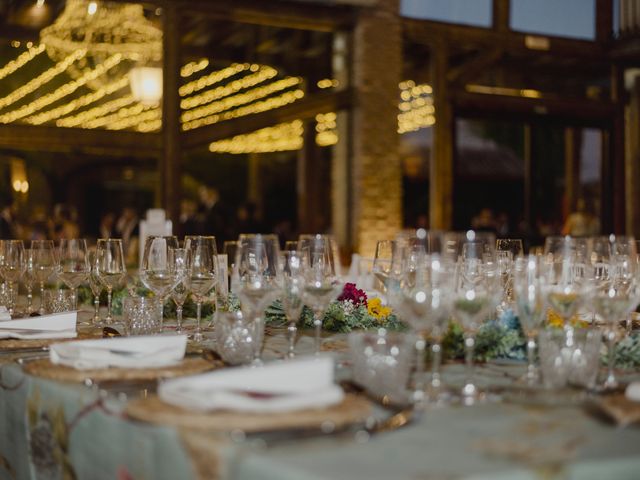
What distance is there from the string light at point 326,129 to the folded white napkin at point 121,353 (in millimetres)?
7373

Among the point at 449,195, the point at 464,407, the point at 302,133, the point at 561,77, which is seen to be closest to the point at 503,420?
the point at 464,407

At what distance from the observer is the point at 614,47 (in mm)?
9852

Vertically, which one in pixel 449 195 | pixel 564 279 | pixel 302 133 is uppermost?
pixel 302 133

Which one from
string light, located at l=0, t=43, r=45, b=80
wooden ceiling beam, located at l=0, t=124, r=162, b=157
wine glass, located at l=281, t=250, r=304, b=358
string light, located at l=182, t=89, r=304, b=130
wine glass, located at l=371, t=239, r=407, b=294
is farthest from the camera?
string light, located at l=182, t=89, r=304, b=130

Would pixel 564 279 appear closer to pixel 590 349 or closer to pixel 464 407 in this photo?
pixel 590 349

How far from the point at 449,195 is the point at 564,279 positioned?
7.52 m

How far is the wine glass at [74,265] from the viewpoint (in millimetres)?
Answer: 2504

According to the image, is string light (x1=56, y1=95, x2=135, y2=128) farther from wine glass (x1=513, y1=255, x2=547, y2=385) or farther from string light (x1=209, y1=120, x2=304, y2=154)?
wine glass (x1=513, y1=255, x2=547, y2=385)

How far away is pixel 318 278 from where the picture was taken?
1896mm

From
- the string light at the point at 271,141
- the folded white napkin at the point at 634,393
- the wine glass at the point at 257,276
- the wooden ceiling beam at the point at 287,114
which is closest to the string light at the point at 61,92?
the wooden ceiling beam at the point at 287,114

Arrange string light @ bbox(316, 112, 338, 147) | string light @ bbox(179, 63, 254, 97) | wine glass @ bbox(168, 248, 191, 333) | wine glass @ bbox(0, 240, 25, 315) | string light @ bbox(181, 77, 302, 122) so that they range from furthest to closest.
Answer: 1. string light @ bbox(316, 112, 338, 147)
2. string light @ bbox(181, 77, 302, 122)
3. string light @ bbox(179, 63, 254, 97)
4. wine glass @ bbox(0, 240, 25, 315)
5. wine glass @ bbox(168, 248, 191, 333)

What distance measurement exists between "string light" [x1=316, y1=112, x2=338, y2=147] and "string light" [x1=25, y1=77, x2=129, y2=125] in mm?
2033

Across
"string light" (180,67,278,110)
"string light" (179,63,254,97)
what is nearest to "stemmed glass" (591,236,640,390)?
"string light" (180,67,278,110)

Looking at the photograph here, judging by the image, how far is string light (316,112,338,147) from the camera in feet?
30.5
